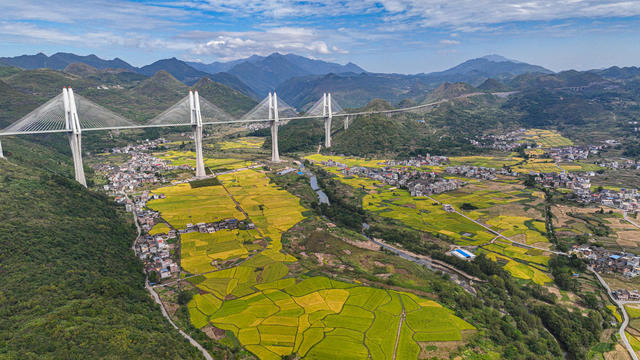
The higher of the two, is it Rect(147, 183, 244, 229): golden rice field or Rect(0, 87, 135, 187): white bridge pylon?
Rect(0, 87, 135, 187): white bridge pylon

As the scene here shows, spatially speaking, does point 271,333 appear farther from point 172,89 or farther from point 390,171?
point 172,89

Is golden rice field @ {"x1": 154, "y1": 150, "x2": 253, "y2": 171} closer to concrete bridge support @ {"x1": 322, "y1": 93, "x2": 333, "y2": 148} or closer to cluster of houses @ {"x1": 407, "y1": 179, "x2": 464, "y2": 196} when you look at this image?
concrete bridge support @ {"x1": 322, "y1": 93, "x2": 333, "y2": 148}

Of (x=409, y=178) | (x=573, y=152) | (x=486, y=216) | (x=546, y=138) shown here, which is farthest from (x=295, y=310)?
(x=546, y=138)

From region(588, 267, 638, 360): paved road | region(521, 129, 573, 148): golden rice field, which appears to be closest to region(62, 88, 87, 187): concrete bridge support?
region(588, 267, 638, 360): paved road

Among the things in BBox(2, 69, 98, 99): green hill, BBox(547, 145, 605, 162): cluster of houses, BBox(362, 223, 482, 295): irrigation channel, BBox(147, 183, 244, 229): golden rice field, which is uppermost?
BBox(2, 69, 98, 99): green hill

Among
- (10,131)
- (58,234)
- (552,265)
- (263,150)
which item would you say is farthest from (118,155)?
(552,265)
